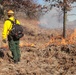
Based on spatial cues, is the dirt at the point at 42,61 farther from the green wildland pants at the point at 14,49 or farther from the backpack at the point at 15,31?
the backpack at the point at 15,31

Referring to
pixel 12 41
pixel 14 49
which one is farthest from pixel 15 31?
pixel 14 49

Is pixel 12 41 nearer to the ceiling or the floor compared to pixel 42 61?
nearer to the ceiling

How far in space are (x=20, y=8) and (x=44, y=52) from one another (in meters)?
16.8

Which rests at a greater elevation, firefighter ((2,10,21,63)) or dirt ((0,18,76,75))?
firefighter ((2,10,21,63))

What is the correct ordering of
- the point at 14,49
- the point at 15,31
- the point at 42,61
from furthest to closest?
1. the point at 42,61
2. the point at 14,49
3. the point at 15,31

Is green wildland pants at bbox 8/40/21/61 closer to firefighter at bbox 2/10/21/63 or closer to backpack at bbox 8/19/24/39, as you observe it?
firefighter at bbox 2/10/21/63

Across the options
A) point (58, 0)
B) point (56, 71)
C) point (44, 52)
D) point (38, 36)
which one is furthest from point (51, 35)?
point (56, 71)

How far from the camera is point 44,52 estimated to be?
13.3 meters

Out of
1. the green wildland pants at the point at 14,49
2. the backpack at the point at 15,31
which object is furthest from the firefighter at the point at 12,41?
the backpack at the point at 15,31

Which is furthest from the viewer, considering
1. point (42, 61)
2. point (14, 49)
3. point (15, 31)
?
point (42, 61)

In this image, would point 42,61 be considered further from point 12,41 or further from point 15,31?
point 15,31

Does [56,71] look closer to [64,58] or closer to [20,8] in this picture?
[64,58]

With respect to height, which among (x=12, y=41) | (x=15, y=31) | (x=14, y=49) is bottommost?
(x=14, y=49)

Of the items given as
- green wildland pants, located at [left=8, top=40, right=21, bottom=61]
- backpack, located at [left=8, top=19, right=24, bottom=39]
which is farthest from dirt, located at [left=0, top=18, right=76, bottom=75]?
backpack, located at [left=8, top=19, right=24, bottom=39]
